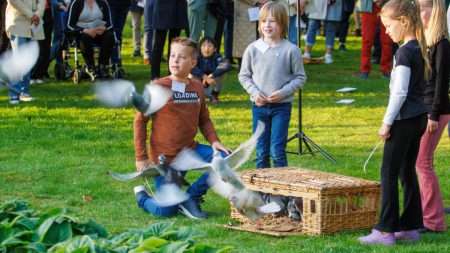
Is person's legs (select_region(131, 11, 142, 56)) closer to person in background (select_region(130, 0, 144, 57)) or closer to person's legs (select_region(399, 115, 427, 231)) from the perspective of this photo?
person in background (select_region(130, 0, 144, 57))

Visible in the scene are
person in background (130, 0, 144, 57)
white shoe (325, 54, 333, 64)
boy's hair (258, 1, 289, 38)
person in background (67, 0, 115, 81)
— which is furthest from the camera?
person in background (130, 0, 144, 57)

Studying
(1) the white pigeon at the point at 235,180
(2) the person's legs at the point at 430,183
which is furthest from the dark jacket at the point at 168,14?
(2) the person's legs at the point at 430,183

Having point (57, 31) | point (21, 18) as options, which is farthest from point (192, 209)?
point (57, 31)

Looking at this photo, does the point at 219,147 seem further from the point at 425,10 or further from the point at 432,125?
the point at 425,10

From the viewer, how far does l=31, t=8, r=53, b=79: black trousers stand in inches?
579

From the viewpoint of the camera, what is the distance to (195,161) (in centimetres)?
698

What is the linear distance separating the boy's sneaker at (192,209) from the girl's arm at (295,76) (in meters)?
1.13

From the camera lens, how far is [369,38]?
15570 millimetres

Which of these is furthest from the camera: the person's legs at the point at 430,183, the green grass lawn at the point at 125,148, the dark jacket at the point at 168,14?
the dark jacket at the point at 168,14

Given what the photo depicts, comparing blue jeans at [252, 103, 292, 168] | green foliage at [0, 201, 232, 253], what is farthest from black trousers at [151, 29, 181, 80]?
green foliage at [0, 201, 232, 253]

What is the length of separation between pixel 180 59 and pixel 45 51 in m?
7.60

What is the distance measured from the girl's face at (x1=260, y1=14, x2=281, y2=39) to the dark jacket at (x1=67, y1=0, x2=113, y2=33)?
254 inches

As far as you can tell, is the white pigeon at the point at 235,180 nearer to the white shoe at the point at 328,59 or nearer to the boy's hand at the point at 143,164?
the boy's hand at the point at 143,164

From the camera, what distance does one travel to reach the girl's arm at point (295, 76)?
26.4 ft
